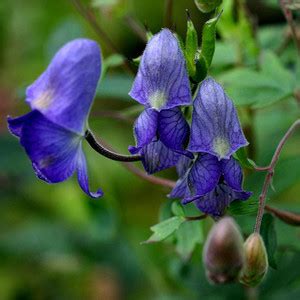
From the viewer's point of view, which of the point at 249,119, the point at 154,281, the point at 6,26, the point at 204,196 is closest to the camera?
the point at 204,196

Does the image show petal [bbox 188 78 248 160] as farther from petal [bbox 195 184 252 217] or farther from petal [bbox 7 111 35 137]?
petal [bbox 7 111 35 137]

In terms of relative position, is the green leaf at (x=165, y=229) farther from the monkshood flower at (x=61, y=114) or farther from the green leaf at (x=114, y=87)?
the green leaf at (x=114, y=87)

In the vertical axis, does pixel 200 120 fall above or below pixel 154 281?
above

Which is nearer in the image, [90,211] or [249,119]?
[249,119]

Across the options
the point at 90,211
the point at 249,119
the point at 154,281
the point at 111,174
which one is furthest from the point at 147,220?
the point at 249,119

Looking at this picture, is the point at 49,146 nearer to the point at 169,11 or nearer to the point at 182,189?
the point at 182,189

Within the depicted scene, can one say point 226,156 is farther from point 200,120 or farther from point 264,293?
point 264,293
